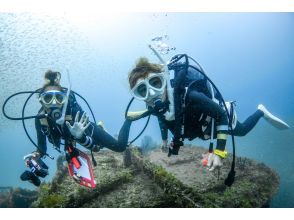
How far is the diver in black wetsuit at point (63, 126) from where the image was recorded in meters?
4.68

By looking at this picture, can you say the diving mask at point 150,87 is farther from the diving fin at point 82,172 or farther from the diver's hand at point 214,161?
the diving fin at point 82,172

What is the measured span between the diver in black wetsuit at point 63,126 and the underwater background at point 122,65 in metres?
0.75

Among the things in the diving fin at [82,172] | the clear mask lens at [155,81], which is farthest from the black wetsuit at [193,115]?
the diving fin at [82,172]

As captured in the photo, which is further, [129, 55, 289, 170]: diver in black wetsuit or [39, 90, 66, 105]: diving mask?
[39, 90, 66, 105]: diving mask

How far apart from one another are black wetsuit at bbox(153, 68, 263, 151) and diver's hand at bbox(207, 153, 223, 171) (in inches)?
5.8

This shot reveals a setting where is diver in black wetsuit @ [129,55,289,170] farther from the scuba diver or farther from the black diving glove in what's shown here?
the scuba diver

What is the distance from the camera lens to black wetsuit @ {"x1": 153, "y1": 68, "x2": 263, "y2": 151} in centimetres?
395

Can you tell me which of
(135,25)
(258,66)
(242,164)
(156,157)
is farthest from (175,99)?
(258,66)

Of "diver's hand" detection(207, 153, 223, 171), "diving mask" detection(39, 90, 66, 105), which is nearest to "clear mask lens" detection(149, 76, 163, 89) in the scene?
"diver's hand" detection(207, 153, 223, 171)

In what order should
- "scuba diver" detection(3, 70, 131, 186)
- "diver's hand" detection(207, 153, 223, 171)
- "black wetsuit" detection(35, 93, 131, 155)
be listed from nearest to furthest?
"diver's hand" detection(207, 153, 223, 171) < "scuba diver" detection(3, 70, 131, 186) < "black wetsuit" detection(35, 93, 131, 155)

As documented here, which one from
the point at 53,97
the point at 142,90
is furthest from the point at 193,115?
the point at 53,97

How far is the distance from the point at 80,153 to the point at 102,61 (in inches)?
3696

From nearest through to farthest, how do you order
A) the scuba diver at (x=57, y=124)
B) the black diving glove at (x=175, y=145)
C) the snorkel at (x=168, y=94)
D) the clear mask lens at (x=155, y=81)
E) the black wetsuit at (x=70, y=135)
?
the snorkel at (x=168, y=94) → the black diving glove at (x=175, y=145) → the clear mask lens at (x=155, y=81) → the scuba diver at (x=57, y=124) → the black wetsuit at (x=70, y=135)
